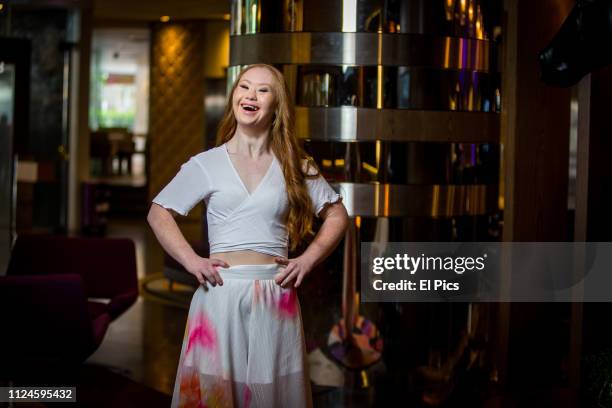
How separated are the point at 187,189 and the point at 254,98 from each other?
0.28m

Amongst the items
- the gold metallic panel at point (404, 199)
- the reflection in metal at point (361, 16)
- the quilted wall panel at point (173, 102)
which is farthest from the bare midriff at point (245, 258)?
the quilted wall panel at point (173, 102)

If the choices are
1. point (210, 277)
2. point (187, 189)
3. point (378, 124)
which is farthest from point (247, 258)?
point (378, 124)

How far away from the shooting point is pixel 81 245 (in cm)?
482

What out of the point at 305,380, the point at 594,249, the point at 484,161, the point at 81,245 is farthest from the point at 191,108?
the point at 305,380

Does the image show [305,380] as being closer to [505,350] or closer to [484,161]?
[484,161]

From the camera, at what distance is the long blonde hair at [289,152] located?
2.31m

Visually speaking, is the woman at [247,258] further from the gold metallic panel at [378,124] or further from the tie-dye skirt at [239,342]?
the gold metallic panel at [378,124]

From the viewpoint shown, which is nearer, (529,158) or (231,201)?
(231,201)

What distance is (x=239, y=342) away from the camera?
2.26 metres

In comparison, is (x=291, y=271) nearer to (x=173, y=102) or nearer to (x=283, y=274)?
(x=283, y=274)

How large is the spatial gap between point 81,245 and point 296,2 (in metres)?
1.84

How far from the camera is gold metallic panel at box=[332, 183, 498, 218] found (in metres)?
3.93

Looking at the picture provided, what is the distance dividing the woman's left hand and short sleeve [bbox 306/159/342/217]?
0.18 metres

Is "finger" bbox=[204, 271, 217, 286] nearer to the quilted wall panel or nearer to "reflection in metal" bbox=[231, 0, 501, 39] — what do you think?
"reflection in metal" bbox=[231, 0, 501, 39]
